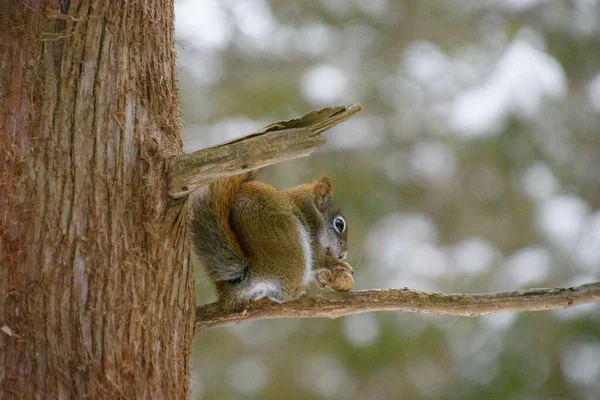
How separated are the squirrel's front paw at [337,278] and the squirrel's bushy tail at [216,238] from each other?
0.82 feet

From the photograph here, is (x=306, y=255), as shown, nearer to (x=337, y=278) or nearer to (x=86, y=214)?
(x=337, y=278)

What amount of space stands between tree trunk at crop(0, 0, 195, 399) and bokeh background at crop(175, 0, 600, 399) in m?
4.67

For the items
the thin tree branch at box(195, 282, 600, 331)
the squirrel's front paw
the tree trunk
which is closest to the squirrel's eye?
the squirrel's front paw

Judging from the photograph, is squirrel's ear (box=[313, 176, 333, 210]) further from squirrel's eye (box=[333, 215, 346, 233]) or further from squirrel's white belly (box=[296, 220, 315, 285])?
squirrel's white belly (box=[296, 220, 315, 285])

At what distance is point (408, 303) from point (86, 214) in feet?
2.85

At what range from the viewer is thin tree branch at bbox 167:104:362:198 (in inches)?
67.1

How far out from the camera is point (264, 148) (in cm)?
171

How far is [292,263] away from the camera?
2.44 meters

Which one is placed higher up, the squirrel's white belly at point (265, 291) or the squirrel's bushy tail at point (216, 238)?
the squirrel's bushy tail at point (216, 238)

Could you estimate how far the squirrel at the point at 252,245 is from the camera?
2303mm

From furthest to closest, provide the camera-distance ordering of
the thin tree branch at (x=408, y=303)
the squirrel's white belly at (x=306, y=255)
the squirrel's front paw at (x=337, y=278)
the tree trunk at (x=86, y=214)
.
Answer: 1. the squirrel's white belly at (x=306, y=255)
2. the squirrel's front paw at (x=337, y=278)
3. the thin tree branch at (x=408, y=303)
4. the tree trunk at (x=86, y=214)

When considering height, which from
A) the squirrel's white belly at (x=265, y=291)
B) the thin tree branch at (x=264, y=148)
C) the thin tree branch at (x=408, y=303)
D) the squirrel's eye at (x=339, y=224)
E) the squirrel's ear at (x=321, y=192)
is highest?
the squirrel's ear at (x=321, y=192)

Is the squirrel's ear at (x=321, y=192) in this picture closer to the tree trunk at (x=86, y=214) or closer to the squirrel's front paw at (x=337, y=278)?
the squirrel's front paw at (x=337, y=278)

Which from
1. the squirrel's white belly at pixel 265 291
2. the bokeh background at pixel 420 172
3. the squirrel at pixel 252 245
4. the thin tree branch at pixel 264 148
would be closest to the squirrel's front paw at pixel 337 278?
the squirrel at pixel 252 245
